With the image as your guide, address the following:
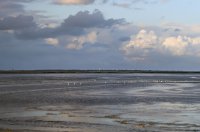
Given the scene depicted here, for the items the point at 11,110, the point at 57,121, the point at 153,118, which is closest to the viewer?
the point at 57,121

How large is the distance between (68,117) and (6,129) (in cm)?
645

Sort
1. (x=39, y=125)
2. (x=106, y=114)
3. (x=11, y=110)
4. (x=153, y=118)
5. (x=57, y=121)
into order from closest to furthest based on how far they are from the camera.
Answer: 1. (x=39, y=125)
2. (x=57, y=121)
3. (x=153, y=118)
4. (x=106, y=114)
5. (x=11, y=110)

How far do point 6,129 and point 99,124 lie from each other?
5.04 metres

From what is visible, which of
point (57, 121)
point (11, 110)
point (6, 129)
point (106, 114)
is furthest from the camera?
point (11, 110)

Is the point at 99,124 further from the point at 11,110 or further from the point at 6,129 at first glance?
the point at 11,110

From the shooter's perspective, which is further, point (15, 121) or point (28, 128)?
point (15, 121)

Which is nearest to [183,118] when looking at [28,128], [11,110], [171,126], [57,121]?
[171,126]

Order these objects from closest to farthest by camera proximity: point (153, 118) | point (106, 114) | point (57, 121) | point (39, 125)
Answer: point (39, 125) < point (57, 121) < point (153, 118) < point (106, 114)

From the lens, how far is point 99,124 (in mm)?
24328

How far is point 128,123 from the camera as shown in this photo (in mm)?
24812

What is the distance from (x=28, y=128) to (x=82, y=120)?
15.1ft

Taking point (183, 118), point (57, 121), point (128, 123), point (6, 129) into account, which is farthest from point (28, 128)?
point (183, 118)

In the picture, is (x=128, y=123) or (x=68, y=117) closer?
(x=128, y=123)

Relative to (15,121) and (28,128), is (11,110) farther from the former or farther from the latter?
(28,128)
